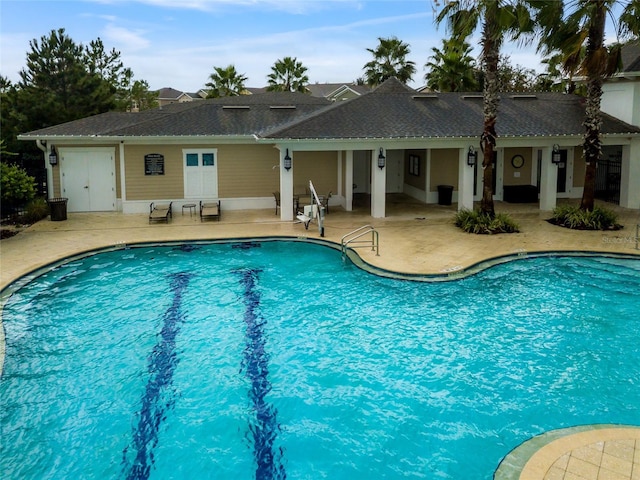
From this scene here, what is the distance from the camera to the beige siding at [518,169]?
24.2 m

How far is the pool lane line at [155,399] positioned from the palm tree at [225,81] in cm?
3495

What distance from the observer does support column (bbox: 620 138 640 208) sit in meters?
21.6

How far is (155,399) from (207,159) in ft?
48.5

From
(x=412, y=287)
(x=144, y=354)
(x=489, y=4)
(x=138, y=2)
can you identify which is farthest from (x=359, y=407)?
(x=138, y=2)

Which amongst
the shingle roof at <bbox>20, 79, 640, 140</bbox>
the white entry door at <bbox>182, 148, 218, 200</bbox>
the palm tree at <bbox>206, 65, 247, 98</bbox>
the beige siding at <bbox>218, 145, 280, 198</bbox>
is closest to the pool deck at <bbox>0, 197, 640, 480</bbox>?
the beige siding at <bbox>218, 145, 280, 198</bbox>

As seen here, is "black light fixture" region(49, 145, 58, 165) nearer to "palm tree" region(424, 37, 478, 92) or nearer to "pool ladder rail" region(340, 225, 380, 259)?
"pool ladder rail" region(340, 225, 380, 259)

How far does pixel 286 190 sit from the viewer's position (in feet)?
64.7

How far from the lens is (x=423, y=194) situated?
24.1 meters

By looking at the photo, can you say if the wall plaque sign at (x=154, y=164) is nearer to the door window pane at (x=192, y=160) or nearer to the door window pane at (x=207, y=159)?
the door window pane at (x=192, y=160)

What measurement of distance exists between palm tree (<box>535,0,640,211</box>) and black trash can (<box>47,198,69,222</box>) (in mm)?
17213

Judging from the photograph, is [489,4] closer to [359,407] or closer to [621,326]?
[621,326]

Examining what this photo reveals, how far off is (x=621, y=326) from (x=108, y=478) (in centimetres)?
960

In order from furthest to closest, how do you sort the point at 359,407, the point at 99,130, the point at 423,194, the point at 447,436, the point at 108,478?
the point at 423,194 < the point at 99,130 < the point at 359,407 < the point at 447,436 < the point at 108,478

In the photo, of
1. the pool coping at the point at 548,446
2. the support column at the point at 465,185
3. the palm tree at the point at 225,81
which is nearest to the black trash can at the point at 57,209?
the support column at the point at 465,185
